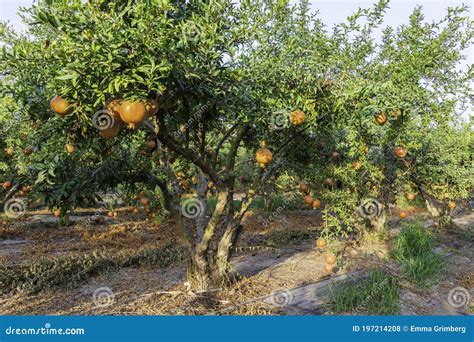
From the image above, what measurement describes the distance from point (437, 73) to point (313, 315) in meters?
4.63

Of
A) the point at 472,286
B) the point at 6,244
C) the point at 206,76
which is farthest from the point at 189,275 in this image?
the point at 6,244

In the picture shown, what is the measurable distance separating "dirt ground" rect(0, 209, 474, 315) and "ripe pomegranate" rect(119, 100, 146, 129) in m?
2.81

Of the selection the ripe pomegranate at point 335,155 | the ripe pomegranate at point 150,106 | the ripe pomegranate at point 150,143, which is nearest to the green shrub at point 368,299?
the ripe pomegranate at point 335,155

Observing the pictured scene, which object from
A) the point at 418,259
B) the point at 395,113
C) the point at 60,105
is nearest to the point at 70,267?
the point at 60,105

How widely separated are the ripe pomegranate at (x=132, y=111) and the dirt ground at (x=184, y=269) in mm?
2807

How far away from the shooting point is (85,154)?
5.38 meters

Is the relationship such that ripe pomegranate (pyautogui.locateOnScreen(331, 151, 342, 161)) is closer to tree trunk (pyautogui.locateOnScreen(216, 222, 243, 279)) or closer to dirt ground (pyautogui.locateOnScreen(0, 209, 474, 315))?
dirt ground (pyautogui.locateOnScreen(0, 209, 474, 315))

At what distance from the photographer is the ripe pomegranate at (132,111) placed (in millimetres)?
3035

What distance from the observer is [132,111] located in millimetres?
3041

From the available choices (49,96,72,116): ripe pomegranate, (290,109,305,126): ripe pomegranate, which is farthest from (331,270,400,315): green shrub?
(49,96,72,116): ripe pomegranate

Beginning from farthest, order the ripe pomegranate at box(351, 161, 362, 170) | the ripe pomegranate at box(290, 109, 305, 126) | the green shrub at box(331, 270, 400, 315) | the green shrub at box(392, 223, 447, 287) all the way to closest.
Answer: the green shrub at box(392, 223, 447, 287), the ripe pomegranate at box(351, 161, 362, 170), the green shrub at box(331, 270, 400, 315), the ripe pomegranate at box(290, 109, 305, 126)

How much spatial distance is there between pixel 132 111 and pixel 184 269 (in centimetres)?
472

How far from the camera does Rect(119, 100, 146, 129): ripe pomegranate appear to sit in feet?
9.96

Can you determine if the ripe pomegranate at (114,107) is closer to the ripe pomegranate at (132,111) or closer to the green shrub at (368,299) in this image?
the ripe pomegranate at (132,111)
